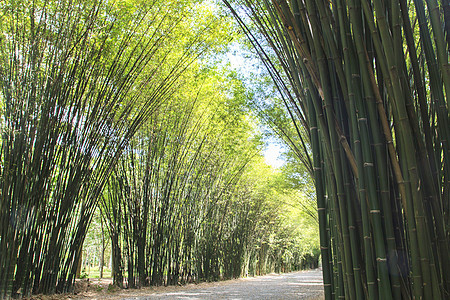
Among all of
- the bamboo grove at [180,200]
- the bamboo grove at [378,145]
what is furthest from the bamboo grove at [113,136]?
the bamboo grove at [378,145]

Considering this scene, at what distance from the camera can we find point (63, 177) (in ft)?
11.3

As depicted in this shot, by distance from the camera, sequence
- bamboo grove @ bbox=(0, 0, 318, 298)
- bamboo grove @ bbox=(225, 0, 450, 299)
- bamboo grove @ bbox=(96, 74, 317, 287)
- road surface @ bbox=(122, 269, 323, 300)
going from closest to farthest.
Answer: bamboo grove @ bbox=(225, 0, 450, 299)
bamboo grove @ bbox=(0, 0, 318, 298)
road surface @ bbox=(122, 269, 323, 300)
bamboo grove @ bbox=(96, 74, 317, 287)

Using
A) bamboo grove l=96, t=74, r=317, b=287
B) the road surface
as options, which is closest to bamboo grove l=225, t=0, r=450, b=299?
the road surface

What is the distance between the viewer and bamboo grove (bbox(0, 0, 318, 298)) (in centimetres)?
311

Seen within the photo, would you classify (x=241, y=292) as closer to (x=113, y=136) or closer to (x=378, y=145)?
(x=113, y=136)

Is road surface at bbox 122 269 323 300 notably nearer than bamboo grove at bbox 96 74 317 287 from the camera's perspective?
Yes

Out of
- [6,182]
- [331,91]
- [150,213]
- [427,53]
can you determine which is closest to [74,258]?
[6,182]

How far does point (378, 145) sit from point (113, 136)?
349cm

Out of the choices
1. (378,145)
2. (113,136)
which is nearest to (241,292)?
(113,136)

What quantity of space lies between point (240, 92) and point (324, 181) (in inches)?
203

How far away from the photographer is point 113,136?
13.2ft

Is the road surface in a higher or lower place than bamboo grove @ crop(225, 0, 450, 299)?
lower

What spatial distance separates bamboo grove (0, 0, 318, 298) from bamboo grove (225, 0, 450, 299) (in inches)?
109

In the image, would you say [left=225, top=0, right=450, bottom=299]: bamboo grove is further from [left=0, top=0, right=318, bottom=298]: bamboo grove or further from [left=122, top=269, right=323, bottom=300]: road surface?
[left=122, top=269, right=323, bottom=300]: road surface
